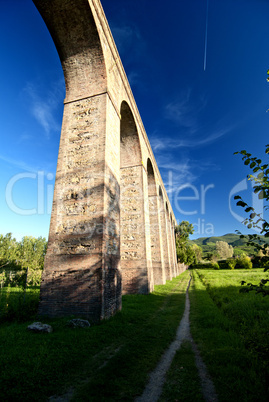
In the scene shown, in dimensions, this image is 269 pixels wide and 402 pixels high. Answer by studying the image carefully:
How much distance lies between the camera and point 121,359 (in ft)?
11.1

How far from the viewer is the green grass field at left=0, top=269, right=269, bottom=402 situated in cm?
252

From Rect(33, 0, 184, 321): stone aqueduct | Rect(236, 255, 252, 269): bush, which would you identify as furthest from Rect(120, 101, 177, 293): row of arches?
Rect(236, 255, 252, 269): bush

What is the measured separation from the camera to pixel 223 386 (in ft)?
8.62

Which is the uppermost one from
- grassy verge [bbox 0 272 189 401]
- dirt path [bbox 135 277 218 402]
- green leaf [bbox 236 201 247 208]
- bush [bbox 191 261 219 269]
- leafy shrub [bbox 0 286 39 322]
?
green leaf [bbox 236 201 247 208]

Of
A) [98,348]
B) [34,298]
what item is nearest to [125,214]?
[34,298]

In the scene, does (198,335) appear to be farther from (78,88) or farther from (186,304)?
(78,88)

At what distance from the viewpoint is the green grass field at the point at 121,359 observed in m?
2.52

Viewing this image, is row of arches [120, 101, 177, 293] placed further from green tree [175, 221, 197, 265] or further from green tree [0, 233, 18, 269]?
green tree [0, 233, 18, 269]

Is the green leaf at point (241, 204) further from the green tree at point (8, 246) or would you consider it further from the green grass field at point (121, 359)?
the green tree at point (8, 246)

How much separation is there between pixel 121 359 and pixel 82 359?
65 centimetres

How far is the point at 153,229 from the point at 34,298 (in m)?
10.3

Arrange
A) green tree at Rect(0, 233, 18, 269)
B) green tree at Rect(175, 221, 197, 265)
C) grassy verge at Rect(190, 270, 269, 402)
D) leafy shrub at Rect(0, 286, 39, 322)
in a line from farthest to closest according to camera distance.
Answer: green tree at Rect(0, 233, 18, 269), green tree at Rect(175, 221, 197, 265), leafy shrub at Rect(0, 286, 39, 322), grassy verge at Rect(190, 270, 269, 402)

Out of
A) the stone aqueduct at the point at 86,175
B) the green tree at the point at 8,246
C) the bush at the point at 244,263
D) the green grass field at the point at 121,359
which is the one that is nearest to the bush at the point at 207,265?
the bush at the point at 244,263

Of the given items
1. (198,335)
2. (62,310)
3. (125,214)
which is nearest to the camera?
(198,335)
